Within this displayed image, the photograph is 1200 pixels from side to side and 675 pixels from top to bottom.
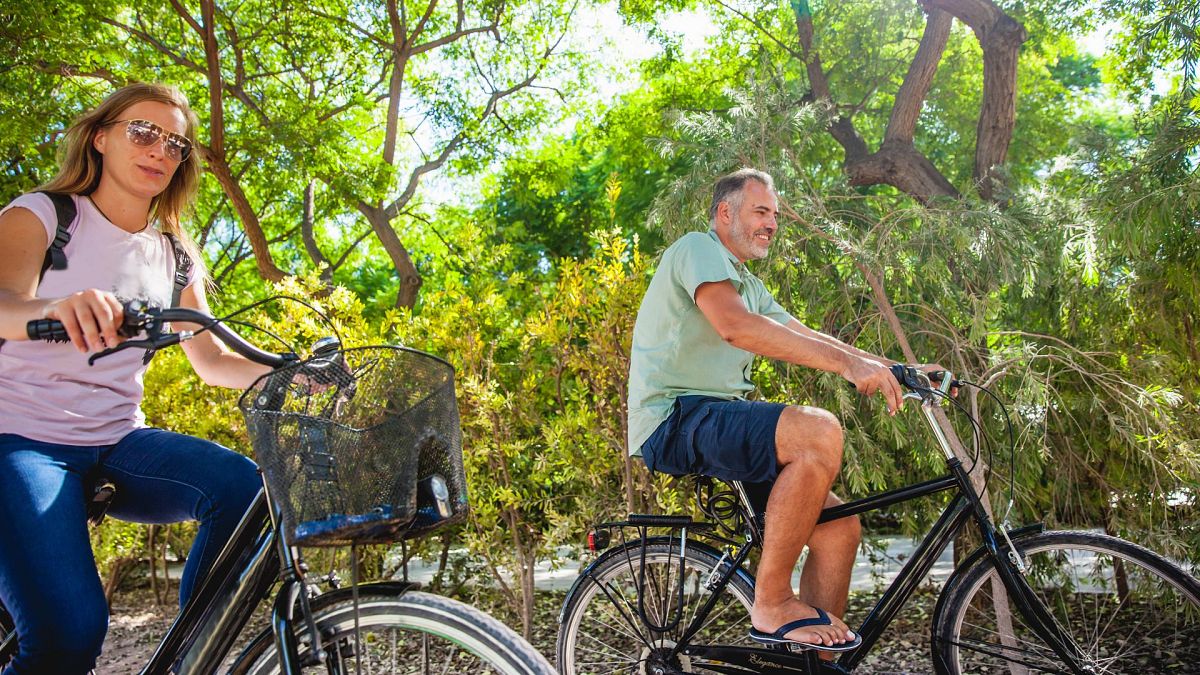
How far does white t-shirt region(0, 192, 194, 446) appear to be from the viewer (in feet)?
7.38

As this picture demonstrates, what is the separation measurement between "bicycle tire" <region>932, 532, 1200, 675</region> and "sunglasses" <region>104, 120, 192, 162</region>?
2644mm

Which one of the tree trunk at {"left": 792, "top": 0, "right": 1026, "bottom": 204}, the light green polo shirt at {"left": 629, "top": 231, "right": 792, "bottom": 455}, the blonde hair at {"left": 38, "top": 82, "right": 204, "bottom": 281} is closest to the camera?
the blonde hair at {"left": 38, "top": 82, "right": 204, "bottom": 281}

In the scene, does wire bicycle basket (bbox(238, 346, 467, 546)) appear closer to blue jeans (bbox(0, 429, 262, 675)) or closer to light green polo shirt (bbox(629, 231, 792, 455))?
blue jeans (bbox(0, 429, 262, 675))

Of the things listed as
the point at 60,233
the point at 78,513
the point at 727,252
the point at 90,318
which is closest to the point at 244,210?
the point at 727,252

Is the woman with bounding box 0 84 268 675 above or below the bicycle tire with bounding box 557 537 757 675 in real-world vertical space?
above

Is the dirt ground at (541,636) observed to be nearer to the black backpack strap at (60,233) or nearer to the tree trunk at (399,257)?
the black backpack strap at (60,233)

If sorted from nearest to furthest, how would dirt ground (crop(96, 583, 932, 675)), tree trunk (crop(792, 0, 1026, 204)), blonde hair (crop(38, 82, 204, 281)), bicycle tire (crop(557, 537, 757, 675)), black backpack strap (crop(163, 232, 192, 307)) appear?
blonde hair (crop(38, 82, 204, 281)), black backpack strap (crop(163, 232, 192, 307)), bicycle tire (crop(557, 537, 757, 675)), dirt ground (crop(96, 583, 932, 675)), tree trunk (crop(792, 0, 1026, 204))

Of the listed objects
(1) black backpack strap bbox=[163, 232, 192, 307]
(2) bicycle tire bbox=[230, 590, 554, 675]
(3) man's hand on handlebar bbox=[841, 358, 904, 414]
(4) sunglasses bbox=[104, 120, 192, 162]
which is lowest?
(2) bicycle tire bbox=[230, 590, 554, 675]

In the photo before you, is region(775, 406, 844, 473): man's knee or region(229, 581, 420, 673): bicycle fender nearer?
→ region(229, 581, 420, 673): bicycle fender

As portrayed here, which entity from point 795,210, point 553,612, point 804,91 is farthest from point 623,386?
point 804,91

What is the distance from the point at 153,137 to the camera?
8.04 feet

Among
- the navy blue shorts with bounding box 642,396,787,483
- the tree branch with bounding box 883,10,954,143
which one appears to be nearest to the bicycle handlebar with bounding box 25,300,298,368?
the navy blue shorts with bounding box 642,396,787,483

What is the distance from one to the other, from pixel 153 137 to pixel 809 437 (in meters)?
2.04

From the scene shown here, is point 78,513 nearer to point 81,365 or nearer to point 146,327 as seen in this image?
point 81,365
